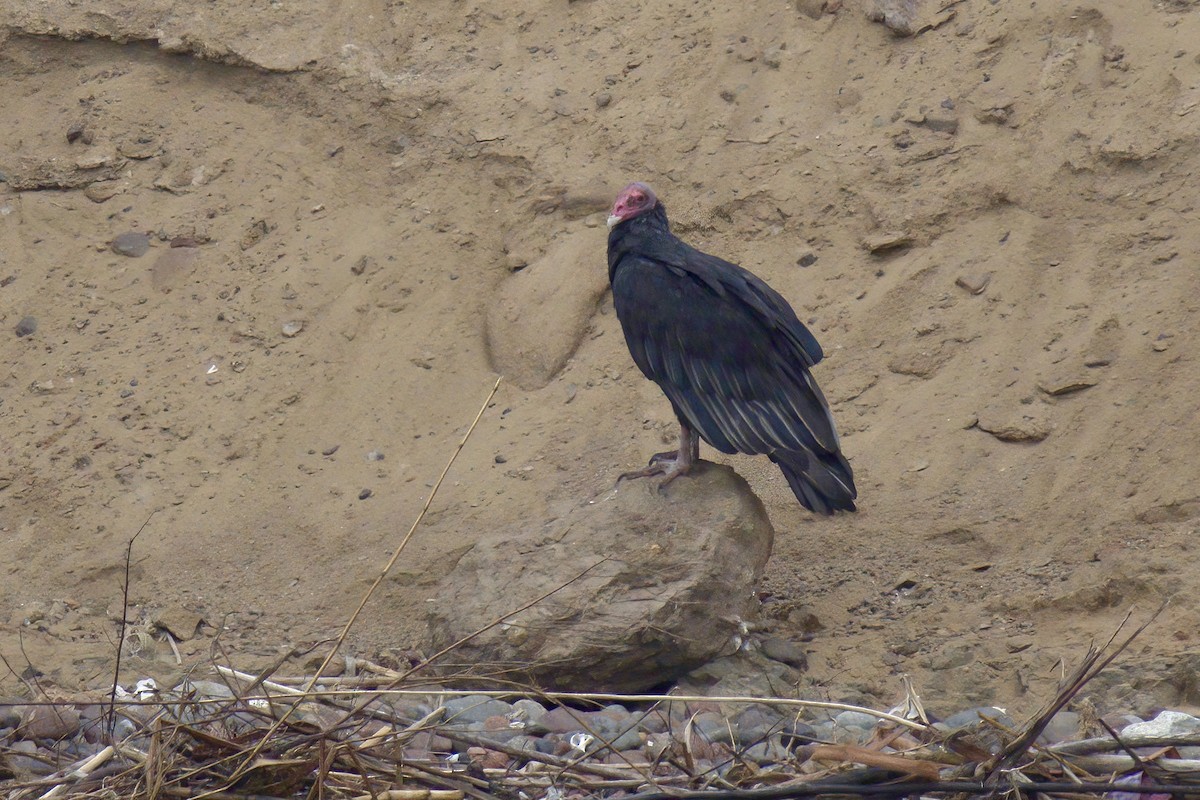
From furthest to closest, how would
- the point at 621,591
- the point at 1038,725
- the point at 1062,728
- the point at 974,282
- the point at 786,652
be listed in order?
the point at 974,282, the point at 786,652, the point at 621,591, the point at 1062,728, the point at 1038,725

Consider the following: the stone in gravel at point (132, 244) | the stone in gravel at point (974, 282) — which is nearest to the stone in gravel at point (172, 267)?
the stone in gravel at point (132, 244)

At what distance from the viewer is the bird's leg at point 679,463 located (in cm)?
504

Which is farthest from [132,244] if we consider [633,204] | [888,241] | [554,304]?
[888,241]

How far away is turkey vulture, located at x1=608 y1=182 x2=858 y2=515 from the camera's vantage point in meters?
4.90

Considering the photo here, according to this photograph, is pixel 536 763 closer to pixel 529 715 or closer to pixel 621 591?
pixel 529 715

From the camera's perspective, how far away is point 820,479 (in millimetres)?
4855

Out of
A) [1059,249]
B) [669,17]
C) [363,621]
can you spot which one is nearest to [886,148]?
[1059,249]

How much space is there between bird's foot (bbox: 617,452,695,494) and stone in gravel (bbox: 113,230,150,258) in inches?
137

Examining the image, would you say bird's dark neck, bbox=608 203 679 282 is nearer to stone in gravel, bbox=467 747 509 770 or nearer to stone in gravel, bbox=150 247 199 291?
stone in gravel, bbox=467 747 509 770

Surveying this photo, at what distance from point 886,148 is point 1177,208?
136cm

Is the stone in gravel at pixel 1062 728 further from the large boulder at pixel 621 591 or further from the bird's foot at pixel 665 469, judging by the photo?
the bird's foot at pixel 665 469

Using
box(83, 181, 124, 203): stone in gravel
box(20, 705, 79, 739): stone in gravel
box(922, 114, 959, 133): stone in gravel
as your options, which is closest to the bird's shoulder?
box(922, 114, 959, 133): stone in gravel

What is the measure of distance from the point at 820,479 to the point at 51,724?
2547 millimetres

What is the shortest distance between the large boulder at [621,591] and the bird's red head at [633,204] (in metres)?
1.11
